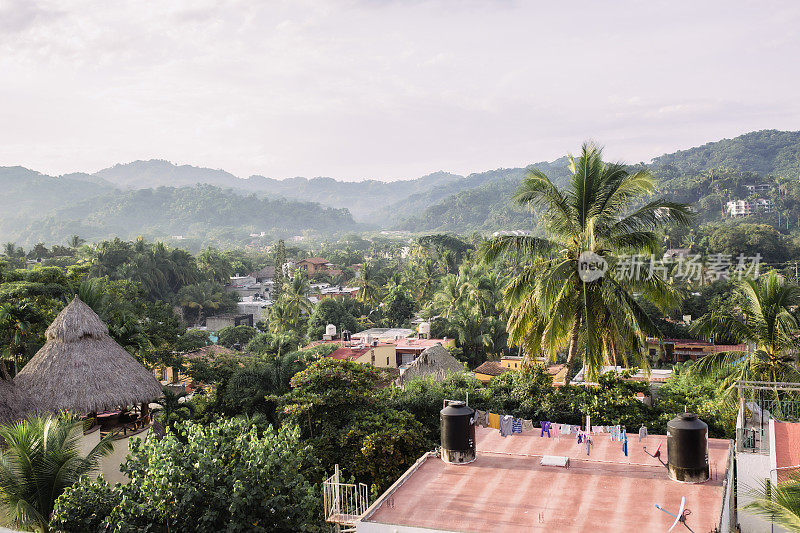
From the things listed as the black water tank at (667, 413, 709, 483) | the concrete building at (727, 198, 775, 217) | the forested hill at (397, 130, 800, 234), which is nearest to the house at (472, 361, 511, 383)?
the black water tank at (667, 413, 709, 483)

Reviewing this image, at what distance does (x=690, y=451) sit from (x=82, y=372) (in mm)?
11648

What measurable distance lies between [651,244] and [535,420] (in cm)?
433

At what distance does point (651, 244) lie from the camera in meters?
12.2

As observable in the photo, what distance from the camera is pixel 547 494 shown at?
8.07 m

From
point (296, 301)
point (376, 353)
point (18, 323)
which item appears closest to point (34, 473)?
point (18, 323)

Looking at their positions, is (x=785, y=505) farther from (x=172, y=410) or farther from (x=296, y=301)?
(x=296, y=301)

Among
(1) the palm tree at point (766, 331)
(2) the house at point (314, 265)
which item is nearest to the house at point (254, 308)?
(2) the house at point (314, 265)

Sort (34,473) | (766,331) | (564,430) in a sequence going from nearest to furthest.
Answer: (34,473), (564,430), (766,331)

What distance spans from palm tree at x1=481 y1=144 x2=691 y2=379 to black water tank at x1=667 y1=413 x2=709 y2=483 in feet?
13.0

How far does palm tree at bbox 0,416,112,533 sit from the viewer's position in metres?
8.38

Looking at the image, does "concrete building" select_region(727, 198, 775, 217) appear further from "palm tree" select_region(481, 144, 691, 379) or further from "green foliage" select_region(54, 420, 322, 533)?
"green foliage" select_region(54, 420, 322, 533)

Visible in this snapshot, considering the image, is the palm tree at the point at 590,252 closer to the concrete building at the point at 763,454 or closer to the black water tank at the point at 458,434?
the concrete building at the point at 763,454

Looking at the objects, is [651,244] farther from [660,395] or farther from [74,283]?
[74,283]

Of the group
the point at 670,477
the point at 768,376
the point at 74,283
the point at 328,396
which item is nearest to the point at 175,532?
the point at 328,396
